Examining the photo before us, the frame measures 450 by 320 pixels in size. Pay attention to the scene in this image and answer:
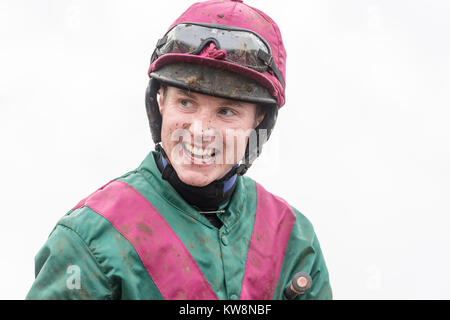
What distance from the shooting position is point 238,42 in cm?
259

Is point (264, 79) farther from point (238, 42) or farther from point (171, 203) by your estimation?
point (171, 203)

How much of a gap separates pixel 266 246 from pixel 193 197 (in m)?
0.44

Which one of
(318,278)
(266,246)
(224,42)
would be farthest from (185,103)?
(318,278)

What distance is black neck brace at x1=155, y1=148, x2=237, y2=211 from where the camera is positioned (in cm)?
270

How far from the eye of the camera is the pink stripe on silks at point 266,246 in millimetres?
2754

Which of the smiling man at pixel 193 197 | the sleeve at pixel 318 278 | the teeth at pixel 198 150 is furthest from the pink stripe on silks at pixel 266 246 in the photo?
the teeth at pixel 198 150

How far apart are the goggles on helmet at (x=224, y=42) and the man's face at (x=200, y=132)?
0.17 metres

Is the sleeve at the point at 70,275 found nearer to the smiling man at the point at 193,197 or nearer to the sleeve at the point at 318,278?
the smiling man at the point at 193,197

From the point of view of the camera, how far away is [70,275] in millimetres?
2402

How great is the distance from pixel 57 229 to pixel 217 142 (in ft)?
2.45

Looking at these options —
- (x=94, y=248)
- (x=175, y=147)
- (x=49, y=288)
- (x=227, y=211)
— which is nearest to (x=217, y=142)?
(x=175, y=147)

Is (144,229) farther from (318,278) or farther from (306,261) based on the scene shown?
(318,278)

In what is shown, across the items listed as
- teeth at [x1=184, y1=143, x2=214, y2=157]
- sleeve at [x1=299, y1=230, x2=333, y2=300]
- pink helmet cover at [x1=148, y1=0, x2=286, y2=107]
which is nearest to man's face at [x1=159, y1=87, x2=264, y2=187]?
teeth at [x1=184, y1=143, x2=214, y2=157]

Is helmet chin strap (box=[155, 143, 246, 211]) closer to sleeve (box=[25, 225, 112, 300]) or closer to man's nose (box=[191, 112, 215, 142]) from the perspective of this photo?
man's nose (box=[191, 112, 215, 142])
